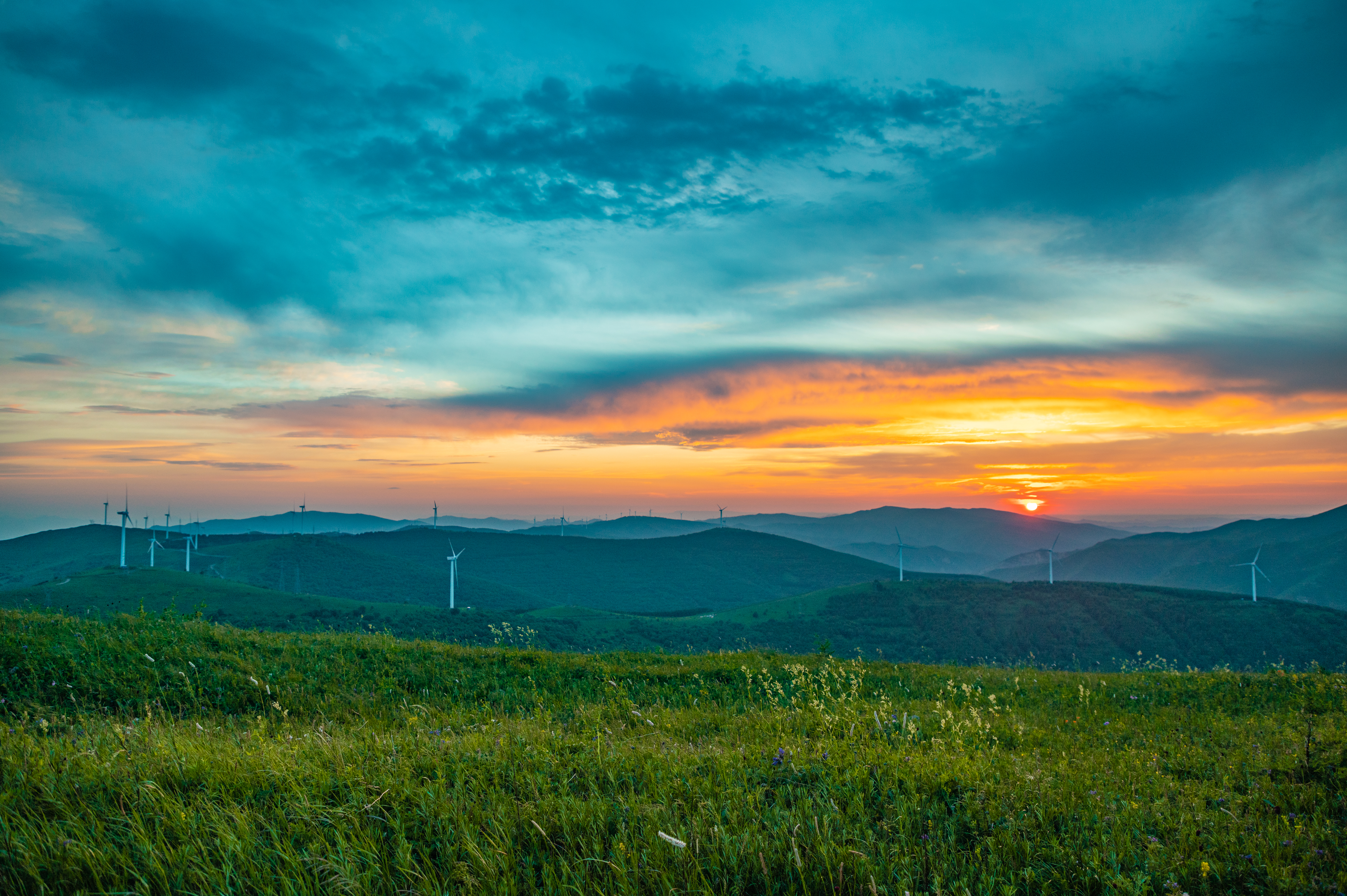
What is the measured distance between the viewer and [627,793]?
5445 millimetres

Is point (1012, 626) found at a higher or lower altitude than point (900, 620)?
lower

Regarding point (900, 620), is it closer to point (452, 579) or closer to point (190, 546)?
point (452, 579)

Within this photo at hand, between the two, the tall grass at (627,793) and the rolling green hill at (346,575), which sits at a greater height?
the tall grass at (627,793)

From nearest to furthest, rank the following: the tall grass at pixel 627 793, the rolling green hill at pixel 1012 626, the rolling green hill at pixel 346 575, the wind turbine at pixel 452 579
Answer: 1. the tall grass at pixel 627 793
2. the rolling green hill at pixel 1012 626
3. the wind turbine at pixel 452 579
4. the rolling green hill at pixel 346 575

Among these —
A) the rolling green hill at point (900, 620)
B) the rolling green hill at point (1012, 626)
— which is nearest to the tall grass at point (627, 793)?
the rolling green hill at point (900, 620)

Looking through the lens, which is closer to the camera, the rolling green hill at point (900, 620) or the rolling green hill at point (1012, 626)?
the rolling green hill at point (900, 620)

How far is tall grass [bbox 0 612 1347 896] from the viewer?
13.7 ft

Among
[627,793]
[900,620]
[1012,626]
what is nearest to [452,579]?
[900,620]

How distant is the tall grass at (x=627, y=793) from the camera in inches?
164

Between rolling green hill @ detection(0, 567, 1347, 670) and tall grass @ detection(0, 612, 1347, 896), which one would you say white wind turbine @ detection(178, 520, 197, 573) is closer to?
rolling green hill @ detection(0, 567, 1347, 670)

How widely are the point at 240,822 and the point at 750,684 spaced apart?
786cm

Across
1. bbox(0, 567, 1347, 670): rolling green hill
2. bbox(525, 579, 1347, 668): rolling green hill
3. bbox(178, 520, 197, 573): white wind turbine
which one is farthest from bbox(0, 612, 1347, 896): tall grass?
bbox(178, 520, 197, 573): white wind turbine

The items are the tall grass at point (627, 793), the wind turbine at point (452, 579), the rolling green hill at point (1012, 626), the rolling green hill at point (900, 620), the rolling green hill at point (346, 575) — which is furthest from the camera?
the rolling green hill at point (346, 575)

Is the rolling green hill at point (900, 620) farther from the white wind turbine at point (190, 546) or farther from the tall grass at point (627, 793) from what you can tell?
the tall grass at point (627, 793)
